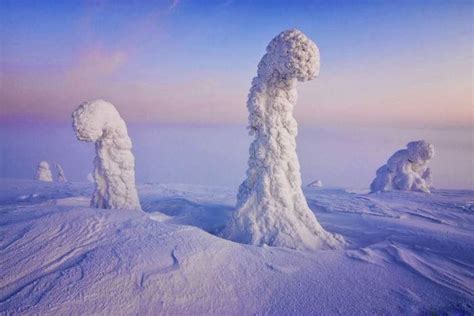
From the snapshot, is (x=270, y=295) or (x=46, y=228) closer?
(x=270, y=295)

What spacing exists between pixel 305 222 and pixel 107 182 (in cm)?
458

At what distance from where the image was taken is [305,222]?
511cm

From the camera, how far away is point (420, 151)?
12.5 meters

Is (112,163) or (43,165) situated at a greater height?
(112,163)

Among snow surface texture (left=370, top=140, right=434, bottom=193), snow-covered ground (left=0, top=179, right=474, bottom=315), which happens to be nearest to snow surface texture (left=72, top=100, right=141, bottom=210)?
snow-covered ground (left=0, top=179, right=474, bottom=315)

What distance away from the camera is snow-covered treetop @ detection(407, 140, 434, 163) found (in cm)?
1238

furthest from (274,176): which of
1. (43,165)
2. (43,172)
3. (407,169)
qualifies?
(43,165)

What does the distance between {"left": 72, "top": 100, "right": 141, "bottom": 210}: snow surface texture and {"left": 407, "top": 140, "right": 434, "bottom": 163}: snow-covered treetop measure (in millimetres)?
12529

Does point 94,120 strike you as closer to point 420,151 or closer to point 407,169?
point 420,151

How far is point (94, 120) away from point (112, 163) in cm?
112

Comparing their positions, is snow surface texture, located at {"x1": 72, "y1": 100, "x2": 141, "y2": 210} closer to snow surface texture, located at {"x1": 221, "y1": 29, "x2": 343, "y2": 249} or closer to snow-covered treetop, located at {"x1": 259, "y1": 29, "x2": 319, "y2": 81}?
Answer: snow surface texture, located at {"x1": 221, "y1": 29, "x2": 343, "y2": 249}

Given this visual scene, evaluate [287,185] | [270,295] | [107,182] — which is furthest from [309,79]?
[107,182]

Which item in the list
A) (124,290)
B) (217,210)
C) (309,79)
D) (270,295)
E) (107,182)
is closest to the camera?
(124,290)

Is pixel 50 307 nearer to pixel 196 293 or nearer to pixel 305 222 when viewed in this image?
pixel 196 293
